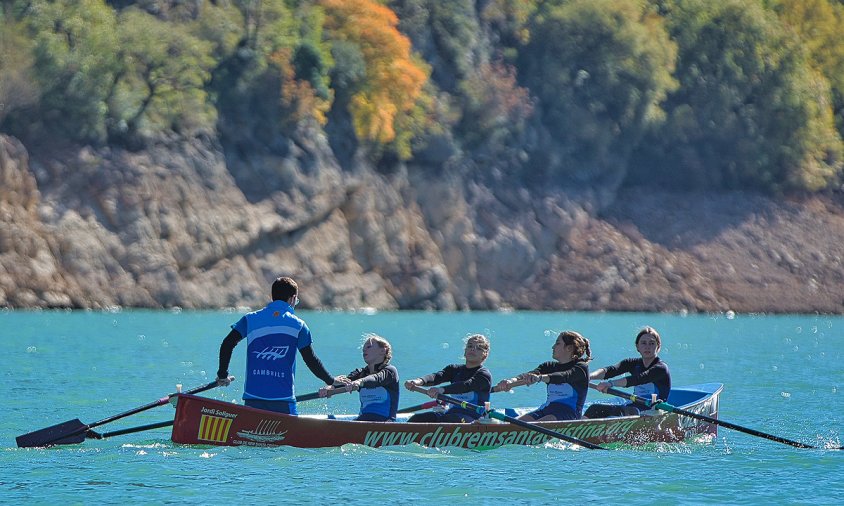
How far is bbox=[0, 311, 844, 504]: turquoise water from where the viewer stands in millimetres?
18141

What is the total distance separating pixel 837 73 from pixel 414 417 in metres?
83.7

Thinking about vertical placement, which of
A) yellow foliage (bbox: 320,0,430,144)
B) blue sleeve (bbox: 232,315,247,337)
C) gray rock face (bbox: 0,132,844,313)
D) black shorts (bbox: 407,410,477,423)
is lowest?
black shorts (bbox: 407,410,477,423)

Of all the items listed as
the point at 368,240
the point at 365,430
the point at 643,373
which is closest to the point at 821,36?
the point at 368,240

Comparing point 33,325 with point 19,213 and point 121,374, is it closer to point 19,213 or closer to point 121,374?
point 19,213

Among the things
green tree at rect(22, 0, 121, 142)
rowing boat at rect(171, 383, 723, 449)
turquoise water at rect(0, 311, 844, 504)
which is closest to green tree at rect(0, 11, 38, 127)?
green tree at rect(22, 0, 121, 142)

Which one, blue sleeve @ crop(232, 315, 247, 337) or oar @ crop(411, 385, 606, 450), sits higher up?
blue sleeve @ crop(232, 315, 247, 337)

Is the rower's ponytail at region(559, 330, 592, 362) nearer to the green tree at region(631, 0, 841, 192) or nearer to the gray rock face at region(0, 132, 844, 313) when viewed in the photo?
the gray rock face at region(0, 132, 844, 313)

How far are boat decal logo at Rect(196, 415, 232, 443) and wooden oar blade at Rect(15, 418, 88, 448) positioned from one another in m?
1.86

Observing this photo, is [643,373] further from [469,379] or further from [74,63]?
[74,63]

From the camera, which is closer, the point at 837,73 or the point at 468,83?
the point at 468,83

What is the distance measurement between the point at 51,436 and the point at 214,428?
250cm

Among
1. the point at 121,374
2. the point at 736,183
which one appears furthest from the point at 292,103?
the point at 121,374

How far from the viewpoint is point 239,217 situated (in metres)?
71.5

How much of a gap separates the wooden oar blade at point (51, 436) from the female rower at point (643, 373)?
320 inches
